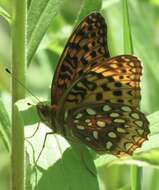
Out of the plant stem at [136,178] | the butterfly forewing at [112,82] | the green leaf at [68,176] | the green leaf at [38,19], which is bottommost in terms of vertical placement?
the plant stem at [136,178]

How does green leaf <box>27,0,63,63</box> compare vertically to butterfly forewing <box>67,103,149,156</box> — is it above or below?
above

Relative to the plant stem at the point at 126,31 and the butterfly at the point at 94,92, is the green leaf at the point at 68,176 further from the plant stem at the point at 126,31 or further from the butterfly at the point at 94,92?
the plant stem at the point at 126,31

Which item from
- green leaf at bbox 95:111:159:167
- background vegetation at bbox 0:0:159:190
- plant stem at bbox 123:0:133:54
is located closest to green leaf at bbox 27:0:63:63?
background vegetation at bbox 0:0:159:190

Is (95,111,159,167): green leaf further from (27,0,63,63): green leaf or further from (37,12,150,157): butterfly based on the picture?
(27,0,63,63): green leaf

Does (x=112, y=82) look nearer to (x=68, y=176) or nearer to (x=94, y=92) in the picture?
(x=94, y=92)

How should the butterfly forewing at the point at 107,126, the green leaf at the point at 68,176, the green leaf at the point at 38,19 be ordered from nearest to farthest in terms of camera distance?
the green leaf at the point at 68,176 → the green leaf at the point at 38,19 → the butterfly forewing at the point at 107,126

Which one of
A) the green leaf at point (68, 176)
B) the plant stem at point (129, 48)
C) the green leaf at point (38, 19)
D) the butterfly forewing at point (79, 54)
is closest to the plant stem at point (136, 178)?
the plant stem at point (129, 48)

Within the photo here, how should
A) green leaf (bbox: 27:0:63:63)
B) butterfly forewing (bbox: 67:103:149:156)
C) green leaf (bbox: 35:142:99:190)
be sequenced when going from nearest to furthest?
green leaf (bbox: 35:142:99:190) < green leaf (bbox: 27:0:63:63) < butterfly forewing (bbox: 67:103:149:156)
